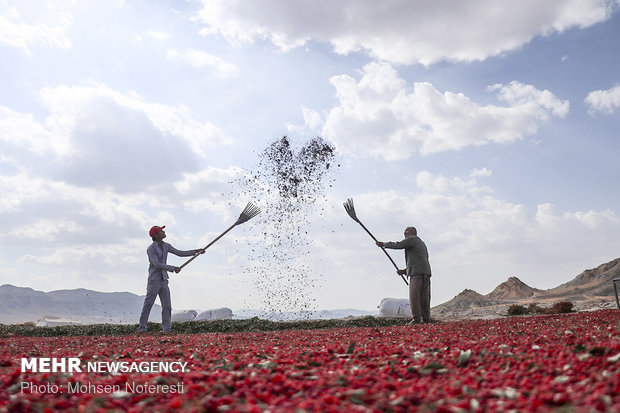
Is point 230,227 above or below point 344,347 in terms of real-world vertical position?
above

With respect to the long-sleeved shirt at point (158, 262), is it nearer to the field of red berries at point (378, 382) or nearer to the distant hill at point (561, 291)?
the field of red berries at point (378, 382)

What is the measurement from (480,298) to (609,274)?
917cm

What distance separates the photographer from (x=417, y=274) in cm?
1121

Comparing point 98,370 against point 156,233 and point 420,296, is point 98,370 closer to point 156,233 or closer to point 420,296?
point 156,233

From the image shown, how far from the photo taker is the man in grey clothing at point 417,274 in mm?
11148

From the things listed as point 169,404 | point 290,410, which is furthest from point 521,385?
point 169,404

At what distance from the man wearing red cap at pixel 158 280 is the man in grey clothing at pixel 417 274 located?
480 cm

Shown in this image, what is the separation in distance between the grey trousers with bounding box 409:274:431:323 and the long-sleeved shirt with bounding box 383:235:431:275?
0.16m

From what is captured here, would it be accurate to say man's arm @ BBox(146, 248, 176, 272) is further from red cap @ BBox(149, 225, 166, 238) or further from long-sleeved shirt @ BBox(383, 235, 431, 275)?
long-sleeved shirt @ BBox(383, 235, 431, 275)

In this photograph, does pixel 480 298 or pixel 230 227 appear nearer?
pixel 230 227

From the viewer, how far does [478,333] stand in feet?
23.2

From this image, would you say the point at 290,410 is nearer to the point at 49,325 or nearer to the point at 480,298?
the point at 49,325

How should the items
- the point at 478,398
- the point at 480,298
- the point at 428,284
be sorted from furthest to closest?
the point at 480,298, the point at 428,284, the point at 478,398

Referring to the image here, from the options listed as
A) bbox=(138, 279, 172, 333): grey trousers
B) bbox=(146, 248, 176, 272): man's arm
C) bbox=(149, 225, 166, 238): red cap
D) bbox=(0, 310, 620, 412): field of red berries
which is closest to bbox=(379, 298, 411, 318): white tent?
bbox=(138, 279, 172, 333): grey trousers
